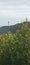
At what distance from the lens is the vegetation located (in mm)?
12049

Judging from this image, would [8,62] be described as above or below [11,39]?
below

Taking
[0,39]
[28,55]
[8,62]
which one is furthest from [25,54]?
[0,39]

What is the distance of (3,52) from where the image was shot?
41.8ft

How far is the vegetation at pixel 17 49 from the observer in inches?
474

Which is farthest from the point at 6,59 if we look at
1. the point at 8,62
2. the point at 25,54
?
the point at 25,54

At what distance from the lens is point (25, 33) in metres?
12.4

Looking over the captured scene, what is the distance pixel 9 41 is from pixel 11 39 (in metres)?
0.17

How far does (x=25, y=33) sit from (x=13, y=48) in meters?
0.79

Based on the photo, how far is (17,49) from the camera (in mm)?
12266

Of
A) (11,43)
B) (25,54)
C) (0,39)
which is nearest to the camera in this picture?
(25,54)

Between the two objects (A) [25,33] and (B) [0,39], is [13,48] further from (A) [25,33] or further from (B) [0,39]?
(B) [0,39]

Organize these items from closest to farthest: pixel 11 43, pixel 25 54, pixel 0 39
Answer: pixel 25 54 < pixel 11 43 < pixel 0 39

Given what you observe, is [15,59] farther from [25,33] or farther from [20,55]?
[25,33]

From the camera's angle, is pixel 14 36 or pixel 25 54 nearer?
pixel 25 54
